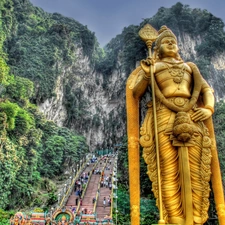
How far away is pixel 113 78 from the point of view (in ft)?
114

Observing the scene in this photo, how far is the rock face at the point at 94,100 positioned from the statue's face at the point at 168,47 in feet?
71.0

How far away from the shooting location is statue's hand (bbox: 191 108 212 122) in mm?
3195

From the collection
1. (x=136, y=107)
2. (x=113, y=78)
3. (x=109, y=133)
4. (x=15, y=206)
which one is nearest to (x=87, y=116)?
(x=109, y=133)

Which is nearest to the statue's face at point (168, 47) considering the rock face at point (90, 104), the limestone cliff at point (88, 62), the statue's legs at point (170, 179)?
the statue's legs at point (170, 179)

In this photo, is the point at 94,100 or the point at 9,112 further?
the point at 94,100

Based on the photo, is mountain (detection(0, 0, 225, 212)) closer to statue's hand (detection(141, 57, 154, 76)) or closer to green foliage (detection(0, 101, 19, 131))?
green foliage (detection(0, 101, 19, 131))

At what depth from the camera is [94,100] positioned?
112ft

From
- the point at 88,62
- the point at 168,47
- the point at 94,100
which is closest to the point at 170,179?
the point at 168,47

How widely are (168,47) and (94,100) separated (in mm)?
30655

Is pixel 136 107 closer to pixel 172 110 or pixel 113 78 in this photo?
pixel 172 110

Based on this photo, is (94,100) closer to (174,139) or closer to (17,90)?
(17,90)

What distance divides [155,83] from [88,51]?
31611 mm

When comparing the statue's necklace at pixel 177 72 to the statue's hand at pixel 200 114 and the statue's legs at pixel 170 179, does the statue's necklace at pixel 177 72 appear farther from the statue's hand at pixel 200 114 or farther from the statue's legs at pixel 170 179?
the statue's legs at pixel 170 179

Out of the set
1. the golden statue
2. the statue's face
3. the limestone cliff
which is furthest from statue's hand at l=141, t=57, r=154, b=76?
the limestone cliff
